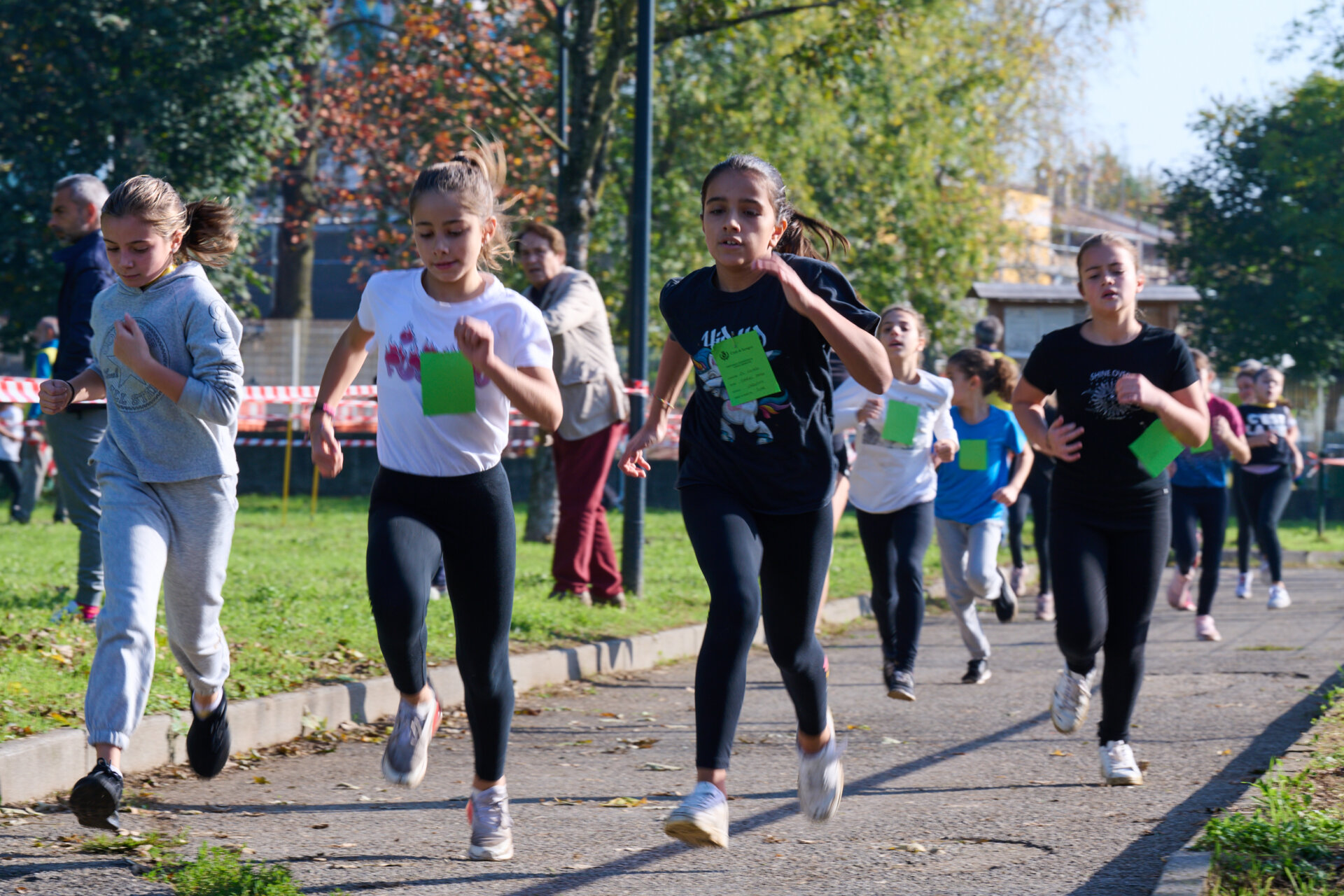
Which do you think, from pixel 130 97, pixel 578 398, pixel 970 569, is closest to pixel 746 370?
pixel 970 569

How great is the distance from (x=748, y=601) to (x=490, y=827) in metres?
0.97

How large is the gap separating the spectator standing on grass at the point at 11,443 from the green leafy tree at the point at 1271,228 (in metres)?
29.3

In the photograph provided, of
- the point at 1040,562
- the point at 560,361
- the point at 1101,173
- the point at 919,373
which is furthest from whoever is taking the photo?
the point at 1101,173

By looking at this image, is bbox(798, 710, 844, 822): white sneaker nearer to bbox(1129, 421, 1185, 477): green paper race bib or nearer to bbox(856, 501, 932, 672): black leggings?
bbox(1129, 421, 1185, 477): green paper race bib

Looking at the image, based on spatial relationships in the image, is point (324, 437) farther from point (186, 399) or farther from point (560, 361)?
point (560, 361)

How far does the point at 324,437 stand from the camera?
173 inches

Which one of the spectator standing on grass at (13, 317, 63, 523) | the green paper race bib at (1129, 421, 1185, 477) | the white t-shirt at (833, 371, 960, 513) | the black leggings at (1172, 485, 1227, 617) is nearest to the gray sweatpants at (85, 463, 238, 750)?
the green paper race bib at (1129, 421, 1185, 477)

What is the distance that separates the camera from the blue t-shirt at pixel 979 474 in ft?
26.9

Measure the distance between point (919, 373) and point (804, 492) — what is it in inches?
136

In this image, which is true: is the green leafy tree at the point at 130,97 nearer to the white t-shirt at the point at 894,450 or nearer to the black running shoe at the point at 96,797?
the white t-shirt at the point at 894,450

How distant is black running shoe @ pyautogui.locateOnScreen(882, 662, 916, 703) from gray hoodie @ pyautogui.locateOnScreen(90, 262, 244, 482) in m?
3.77

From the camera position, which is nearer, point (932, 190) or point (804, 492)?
point (804, 492)

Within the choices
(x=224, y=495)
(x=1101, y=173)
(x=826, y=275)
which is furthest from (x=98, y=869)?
(x=1101, y=173)

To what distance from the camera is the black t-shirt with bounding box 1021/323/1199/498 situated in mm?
5332
